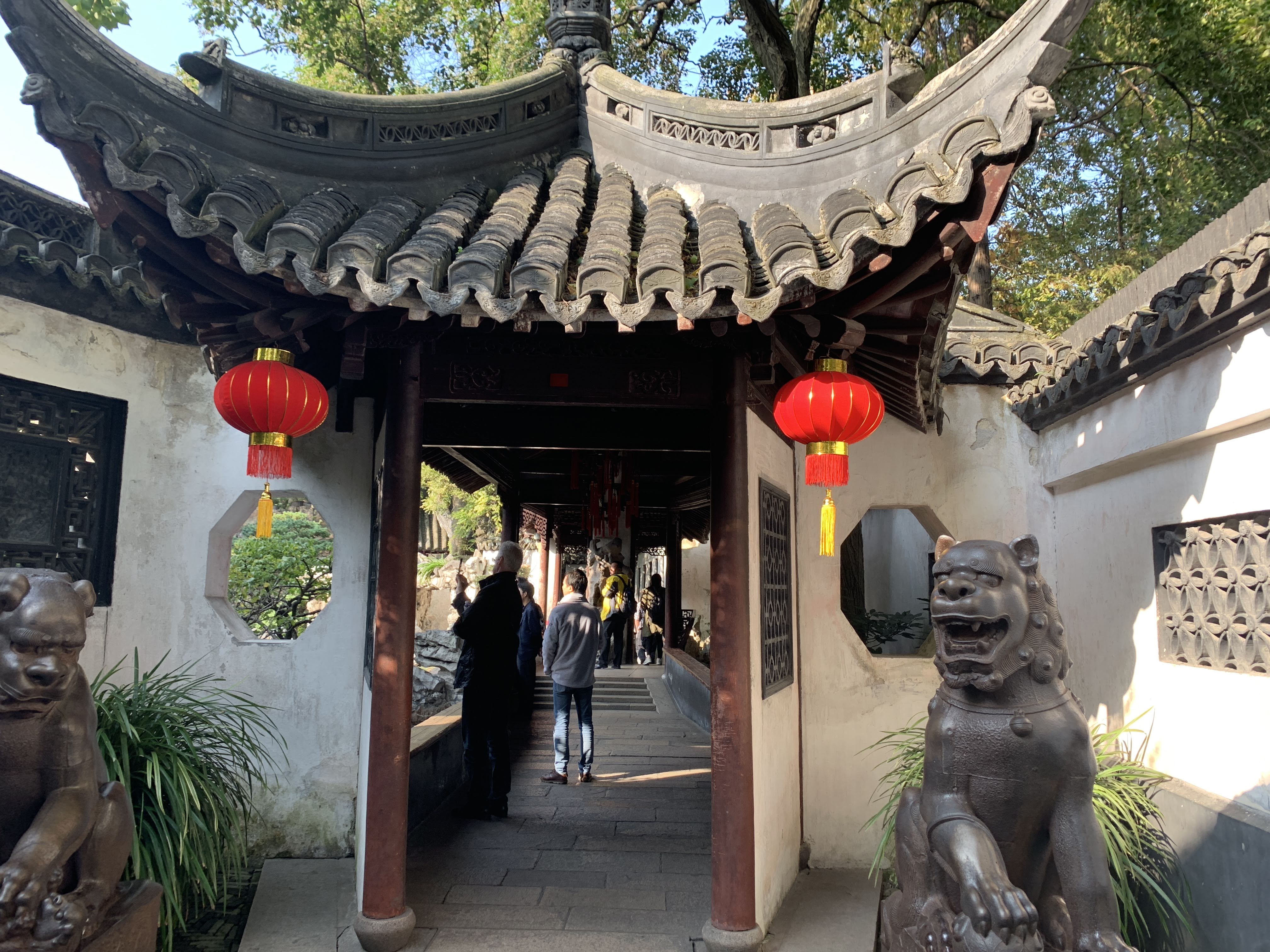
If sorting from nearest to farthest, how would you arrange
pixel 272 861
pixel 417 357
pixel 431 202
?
1. pixel 417 357
2. pixel 431 202
3. pixel 272 861

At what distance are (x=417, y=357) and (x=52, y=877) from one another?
258 centimetres

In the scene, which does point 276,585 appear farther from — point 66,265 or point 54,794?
point 54,794

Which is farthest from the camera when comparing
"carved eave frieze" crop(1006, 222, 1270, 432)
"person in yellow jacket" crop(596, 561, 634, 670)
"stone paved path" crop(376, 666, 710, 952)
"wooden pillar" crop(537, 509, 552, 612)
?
"wooden pillar" crop(537, 509, 552, 612)

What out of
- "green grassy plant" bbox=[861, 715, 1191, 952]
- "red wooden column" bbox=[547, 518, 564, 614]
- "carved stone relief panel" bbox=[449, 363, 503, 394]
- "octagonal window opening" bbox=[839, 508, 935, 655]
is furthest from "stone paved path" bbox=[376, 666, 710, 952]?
"red wooden column" bbox=[547, 518, 564, 614]

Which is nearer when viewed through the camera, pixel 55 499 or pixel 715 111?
pixel 715 111

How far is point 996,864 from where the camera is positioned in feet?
8.18

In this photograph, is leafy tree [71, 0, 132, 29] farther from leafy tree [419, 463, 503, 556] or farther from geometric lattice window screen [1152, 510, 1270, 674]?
leafy tree [419, 463, 503, 556]

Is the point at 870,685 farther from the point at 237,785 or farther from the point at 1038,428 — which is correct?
the point at 237,785

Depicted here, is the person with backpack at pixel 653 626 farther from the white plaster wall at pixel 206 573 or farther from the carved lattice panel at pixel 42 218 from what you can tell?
the carved lattice panel at pixel 42 218

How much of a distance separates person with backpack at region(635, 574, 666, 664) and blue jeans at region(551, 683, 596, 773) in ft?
32.1

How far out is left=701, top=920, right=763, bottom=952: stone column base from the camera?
3.91 metres

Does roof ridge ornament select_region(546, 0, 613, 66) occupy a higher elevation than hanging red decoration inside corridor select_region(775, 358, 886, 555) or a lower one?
higher

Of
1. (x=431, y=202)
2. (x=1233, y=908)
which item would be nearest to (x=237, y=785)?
(x=431, y=202)

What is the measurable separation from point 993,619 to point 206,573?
16.3 feet
